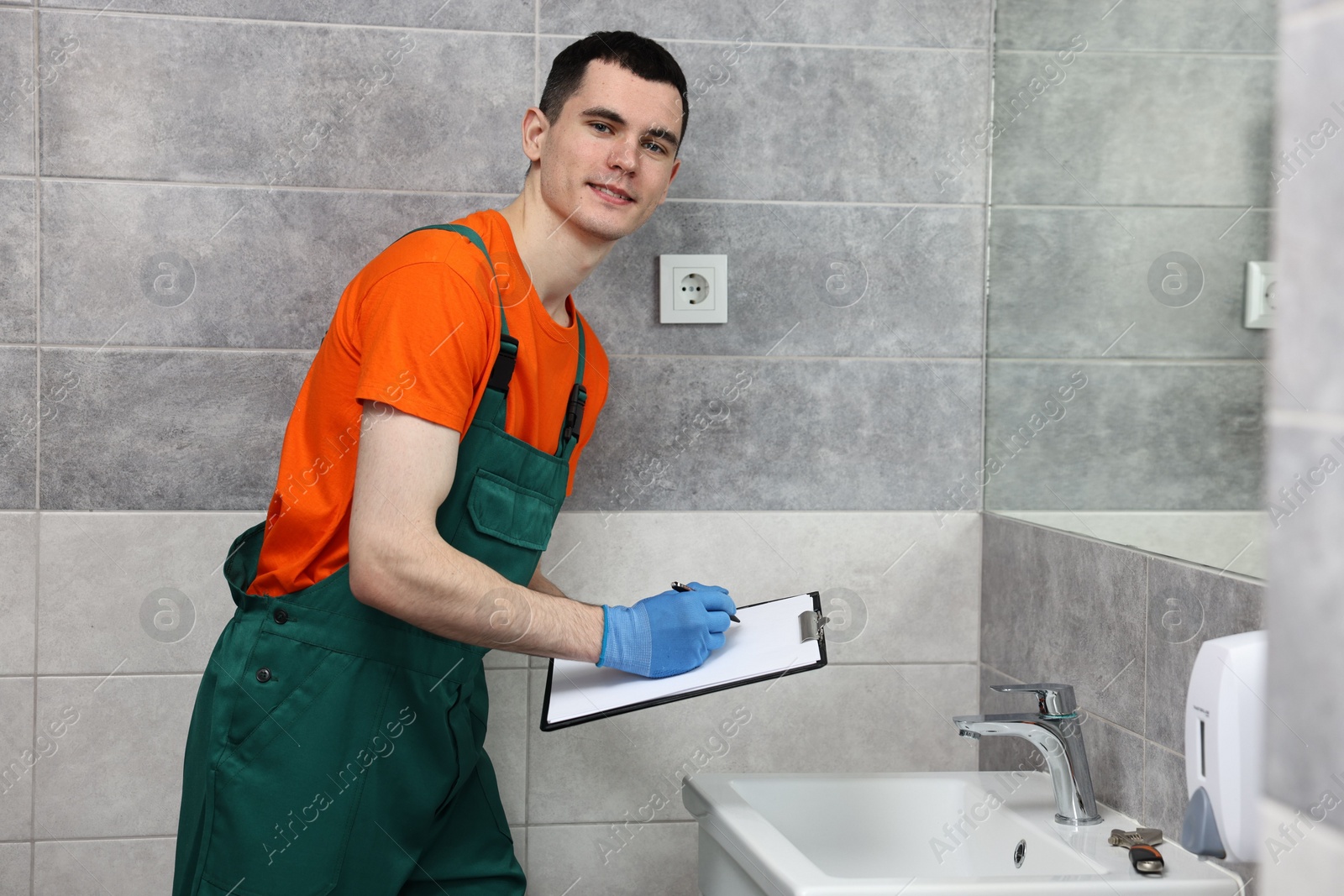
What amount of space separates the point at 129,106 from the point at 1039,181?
1.33 m

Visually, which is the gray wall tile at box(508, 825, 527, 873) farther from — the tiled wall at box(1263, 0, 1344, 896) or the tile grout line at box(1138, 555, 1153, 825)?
the tiled wall at box(1263, 0, 1344, 896)

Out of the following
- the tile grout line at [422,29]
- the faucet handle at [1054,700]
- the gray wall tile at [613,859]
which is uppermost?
the tile grout line at [422,29]

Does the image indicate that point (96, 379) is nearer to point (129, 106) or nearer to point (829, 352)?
point (129, 106)

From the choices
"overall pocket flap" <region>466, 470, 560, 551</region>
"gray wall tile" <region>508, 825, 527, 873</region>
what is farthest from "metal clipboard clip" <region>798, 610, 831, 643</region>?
"gray wall tile" <region>508, 825, 527, 873</region>

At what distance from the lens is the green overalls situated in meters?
1.12

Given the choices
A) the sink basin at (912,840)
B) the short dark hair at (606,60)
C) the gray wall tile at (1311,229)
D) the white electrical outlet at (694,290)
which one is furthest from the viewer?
the white electrical outlet at (694,290)

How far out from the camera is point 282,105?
1521 mm

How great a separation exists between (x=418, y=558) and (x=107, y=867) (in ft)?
3.09

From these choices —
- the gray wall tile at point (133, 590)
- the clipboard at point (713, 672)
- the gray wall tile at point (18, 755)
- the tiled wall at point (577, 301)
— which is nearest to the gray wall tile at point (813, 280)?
the tiled wall at point (577, 301)

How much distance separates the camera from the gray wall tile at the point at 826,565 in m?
1.60

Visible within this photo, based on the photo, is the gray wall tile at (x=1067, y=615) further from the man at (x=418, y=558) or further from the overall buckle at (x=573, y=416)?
the overall buckle at (x=573, y=416)

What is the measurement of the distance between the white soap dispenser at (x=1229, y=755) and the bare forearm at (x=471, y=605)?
0.64 m

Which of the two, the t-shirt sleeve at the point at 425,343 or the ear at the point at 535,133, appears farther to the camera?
the ear at the point at 535,133

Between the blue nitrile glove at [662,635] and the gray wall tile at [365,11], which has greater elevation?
the gray wall tile at [365,11]
